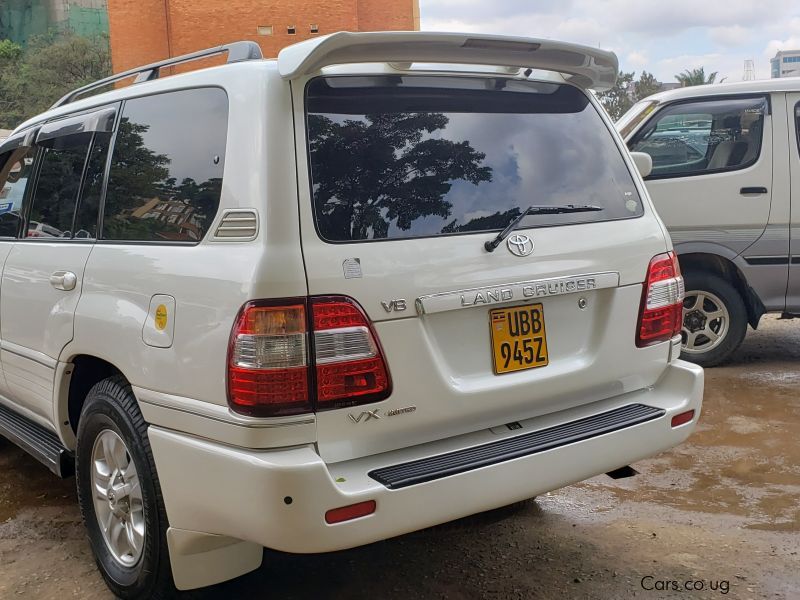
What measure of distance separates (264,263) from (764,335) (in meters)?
6.29

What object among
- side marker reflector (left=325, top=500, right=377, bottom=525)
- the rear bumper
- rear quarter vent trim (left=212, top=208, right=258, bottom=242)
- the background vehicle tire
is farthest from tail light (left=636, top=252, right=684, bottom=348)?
the background vehicle tire

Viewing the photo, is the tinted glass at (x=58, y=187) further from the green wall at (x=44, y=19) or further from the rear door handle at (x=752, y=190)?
the green wall at (x=44, y=19)

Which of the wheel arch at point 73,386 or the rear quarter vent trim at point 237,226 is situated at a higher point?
the rear quarter vent trim at point 237,226

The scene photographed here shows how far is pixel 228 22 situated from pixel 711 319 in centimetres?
3574

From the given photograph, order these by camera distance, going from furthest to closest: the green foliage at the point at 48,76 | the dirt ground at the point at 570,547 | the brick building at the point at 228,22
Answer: the green foliage at the point at 48,76
the brick building at the point at 228,22
the dirt ground at the point at 570,547

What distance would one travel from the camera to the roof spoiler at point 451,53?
2400 millimetres

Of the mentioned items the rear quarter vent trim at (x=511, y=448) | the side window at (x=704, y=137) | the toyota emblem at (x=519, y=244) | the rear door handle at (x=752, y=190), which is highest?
the side window at (x=704, y=137)

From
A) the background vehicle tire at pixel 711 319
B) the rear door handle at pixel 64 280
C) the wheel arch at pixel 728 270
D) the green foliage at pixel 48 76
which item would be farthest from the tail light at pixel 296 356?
the green foliage at pixel 48 76

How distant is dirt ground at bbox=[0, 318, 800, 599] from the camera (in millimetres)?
3086

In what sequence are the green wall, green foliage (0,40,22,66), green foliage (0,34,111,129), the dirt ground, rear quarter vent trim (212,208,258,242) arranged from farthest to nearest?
the green wall, green foliage (0,40,22,66), green foliage (0,34,111,129), the dirt ground, rear quarter vent trim (212,208,258,242)

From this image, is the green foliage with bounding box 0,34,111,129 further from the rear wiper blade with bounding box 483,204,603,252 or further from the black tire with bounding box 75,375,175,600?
the rear wiper blade with bounding box 483,204,603,252

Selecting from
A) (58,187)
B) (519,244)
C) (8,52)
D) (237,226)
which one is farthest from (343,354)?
(8,52)

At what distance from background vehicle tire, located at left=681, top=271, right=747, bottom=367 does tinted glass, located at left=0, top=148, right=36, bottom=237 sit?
4.43 m

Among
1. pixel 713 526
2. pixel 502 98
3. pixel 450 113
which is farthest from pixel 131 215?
pixel 713 526
